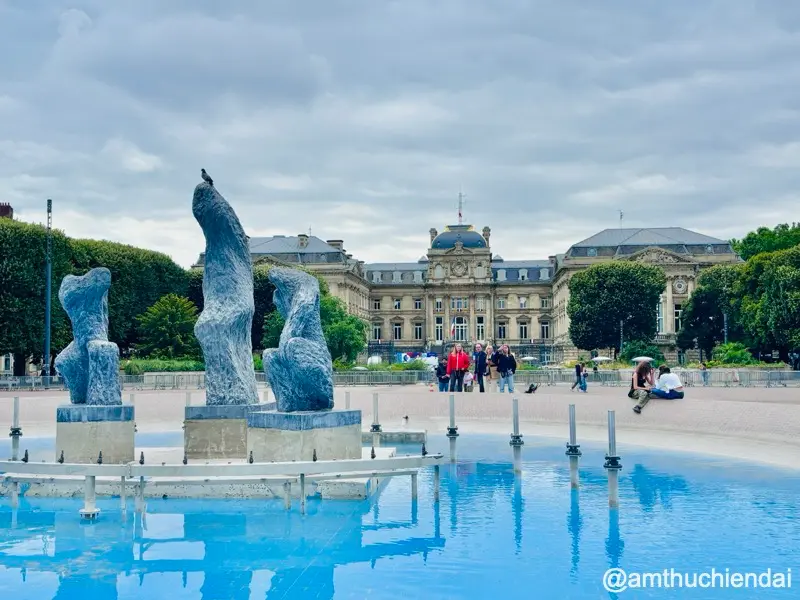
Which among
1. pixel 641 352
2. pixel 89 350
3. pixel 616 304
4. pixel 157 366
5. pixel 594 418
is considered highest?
pixel 616 304

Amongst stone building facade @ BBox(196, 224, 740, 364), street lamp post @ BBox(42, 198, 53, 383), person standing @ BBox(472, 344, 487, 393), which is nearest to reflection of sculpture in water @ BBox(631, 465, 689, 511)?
person standing @ BBox(472, 344, 487, 393)

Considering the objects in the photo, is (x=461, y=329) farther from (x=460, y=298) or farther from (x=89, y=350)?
(x=89, y=350)

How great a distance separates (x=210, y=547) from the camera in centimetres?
1034

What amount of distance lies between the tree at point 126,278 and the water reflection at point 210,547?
4169cm

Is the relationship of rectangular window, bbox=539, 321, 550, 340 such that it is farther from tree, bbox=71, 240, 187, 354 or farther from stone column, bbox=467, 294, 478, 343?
tree, bbox=71, 240, 187, 354

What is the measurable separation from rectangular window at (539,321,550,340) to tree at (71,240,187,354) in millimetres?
71412

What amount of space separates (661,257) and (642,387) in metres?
76.6

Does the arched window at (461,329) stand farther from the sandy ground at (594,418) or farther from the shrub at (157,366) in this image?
the sandy ground at (594,418)

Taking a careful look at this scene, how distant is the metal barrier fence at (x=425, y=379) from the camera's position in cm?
3891

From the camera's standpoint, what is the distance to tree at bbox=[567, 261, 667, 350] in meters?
72.2

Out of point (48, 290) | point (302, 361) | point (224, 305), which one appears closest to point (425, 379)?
point (48, 290)

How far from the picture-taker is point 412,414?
83.6 ft

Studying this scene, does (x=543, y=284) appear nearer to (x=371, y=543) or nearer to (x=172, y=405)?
(x=172, y=405)

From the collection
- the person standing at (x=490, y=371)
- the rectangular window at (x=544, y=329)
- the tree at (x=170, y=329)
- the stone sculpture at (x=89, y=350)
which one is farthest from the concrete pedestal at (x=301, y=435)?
the rectangular window at (x=544, y=329)
